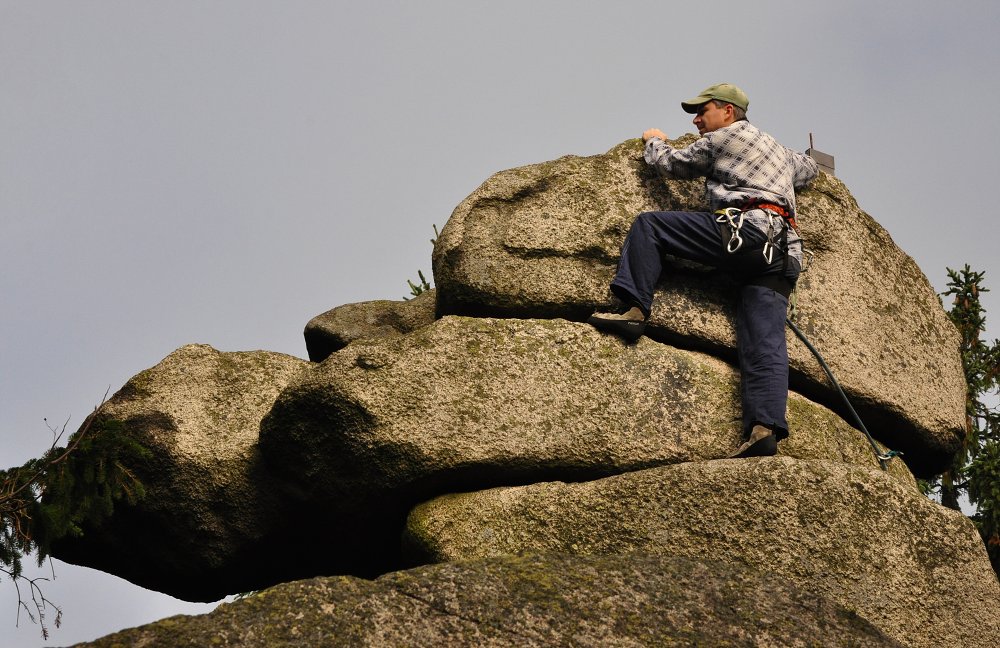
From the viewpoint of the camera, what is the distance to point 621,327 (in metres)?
9.14

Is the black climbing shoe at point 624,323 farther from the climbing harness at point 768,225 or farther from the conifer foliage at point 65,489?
the conifer foliage at point 65,489

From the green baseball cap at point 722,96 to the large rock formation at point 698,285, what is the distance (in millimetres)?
506

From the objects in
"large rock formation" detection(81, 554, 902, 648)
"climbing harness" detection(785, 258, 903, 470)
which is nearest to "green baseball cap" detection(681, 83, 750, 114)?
"climbing harness" detection(785, 258, 903, 470)

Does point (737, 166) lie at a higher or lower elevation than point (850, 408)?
higher

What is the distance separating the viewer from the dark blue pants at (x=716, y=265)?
359 inches

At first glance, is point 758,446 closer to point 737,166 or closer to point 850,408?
point 850,408

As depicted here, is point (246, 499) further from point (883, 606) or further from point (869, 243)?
point (869, 243)

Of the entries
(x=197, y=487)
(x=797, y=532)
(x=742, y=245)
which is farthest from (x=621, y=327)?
(x=197, y=487)

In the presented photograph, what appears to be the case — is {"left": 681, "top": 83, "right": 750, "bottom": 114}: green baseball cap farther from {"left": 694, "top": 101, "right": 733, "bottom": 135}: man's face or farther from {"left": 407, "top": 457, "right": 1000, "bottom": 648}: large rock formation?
{"left": 407, "top": 457, "right": 1000, "bottom": 648}: large rock formation

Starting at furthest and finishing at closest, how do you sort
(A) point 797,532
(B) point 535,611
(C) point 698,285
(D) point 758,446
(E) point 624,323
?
(C) point 698,285
(E) point 624,323
(D) point 758,446
(A) point 797,532
(B) point 535,611

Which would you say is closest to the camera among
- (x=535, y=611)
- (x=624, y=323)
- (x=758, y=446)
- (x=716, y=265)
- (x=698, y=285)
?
(x=535, y=611)

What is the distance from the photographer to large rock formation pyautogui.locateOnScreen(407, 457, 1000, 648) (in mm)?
7941

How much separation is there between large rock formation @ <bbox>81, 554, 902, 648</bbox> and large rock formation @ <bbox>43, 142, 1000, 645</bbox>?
0.06 feet

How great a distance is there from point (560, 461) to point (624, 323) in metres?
1.20
